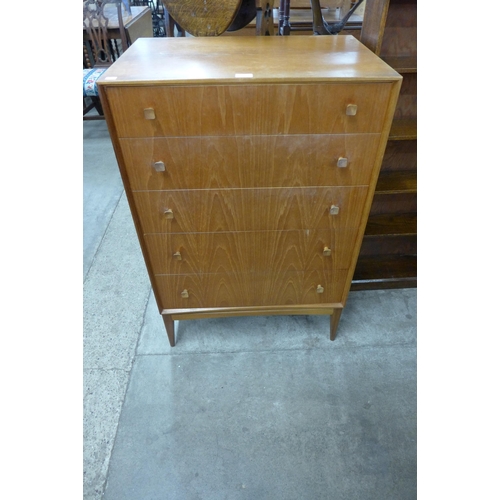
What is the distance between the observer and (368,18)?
4.21ft

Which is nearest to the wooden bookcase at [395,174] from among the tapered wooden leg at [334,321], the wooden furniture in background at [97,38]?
the tapered wooden leg at [334,321]

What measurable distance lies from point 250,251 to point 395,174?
84 centimetres

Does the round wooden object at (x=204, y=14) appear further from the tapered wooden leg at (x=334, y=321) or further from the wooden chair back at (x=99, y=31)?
the wooden chair back at (x=99, y=31)

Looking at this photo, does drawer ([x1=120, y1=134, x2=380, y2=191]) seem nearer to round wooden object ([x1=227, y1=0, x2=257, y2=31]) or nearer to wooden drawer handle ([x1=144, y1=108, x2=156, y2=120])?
wooden drawer handle ([x1=144, y1=108, x2=156, y2=120])

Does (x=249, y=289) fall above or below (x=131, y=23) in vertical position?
below

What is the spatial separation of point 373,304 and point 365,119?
1119mm

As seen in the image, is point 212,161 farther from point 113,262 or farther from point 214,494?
point 113,262

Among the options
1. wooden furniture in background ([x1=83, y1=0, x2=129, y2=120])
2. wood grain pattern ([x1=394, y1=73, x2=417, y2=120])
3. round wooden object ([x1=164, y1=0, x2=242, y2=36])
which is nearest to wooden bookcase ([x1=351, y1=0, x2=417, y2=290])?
wood grain pattern ([x1=394, y1=73, x2=417, y2=120])

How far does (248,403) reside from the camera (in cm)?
146

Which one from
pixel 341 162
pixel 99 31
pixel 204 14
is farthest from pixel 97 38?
pixel 341 162

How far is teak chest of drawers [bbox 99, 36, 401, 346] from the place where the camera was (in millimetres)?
977

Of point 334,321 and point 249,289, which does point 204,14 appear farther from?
point 334,321

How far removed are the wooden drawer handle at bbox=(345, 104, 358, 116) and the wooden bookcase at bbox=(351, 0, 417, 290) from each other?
1.36 ft

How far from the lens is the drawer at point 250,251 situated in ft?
4.20
